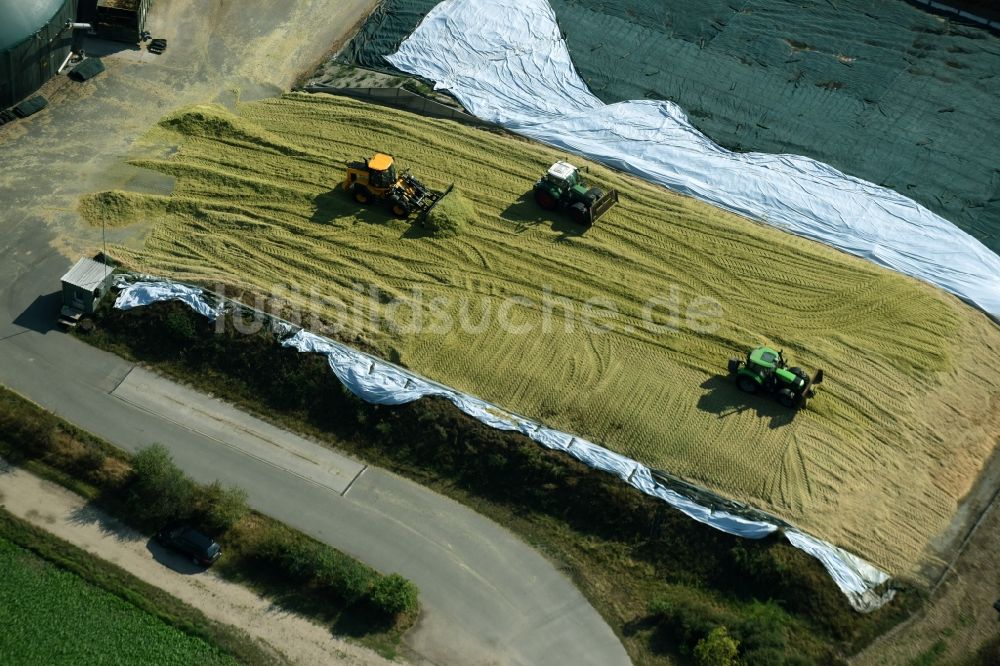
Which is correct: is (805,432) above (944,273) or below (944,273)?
below

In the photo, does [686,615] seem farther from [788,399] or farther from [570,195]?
[570,195]

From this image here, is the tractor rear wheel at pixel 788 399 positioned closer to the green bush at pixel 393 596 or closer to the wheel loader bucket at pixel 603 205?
the wheel loader bucket at pixel 603 205

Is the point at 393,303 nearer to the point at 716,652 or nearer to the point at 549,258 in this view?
the point at 549,258

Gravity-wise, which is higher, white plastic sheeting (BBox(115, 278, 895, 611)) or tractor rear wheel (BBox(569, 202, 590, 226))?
tractor rear wheel (BBox(569, 202, 590, 226))

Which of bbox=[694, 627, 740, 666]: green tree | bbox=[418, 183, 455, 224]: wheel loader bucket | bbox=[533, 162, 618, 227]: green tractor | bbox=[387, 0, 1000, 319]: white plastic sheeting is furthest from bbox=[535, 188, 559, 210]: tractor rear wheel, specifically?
bbox=[694, 627, 740, 666]: green tree

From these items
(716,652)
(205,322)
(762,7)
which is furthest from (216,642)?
(762,7)

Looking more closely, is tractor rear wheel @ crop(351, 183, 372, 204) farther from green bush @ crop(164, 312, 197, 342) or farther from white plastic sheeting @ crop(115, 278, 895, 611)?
green bush @ crop(164, 312, 197, 342)

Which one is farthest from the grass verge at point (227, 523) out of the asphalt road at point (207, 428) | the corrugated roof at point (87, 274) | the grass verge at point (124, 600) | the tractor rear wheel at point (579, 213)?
the tractor rear wheel at point (579, 213)
